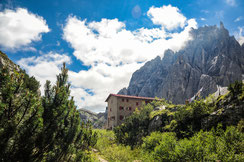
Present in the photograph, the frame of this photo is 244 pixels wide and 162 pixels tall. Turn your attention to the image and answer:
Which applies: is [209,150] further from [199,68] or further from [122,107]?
[199,68]

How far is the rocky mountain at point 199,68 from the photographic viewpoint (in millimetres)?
75875

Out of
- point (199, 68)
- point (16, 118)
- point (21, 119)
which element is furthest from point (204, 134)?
point (199, 68)

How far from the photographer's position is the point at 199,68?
90938 mm

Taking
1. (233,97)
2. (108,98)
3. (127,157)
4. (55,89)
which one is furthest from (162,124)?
(108,98)

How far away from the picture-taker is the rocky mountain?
7588 cm

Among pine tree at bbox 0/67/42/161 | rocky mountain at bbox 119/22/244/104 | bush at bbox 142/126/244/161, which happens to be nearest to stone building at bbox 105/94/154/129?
bush at bbox 142/126/244/161

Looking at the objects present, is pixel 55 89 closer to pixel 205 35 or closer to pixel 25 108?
pixel 25 108

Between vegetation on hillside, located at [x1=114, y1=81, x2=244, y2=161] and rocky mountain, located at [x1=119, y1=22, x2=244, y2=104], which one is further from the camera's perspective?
rocky mountain, located at [x1=119, y1=22, x2=244, y2=104]

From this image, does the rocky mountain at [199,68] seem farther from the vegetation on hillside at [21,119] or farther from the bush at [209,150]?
the vegetation on hillside at [21,119]

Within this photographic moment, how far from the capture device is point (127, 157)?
566 inches

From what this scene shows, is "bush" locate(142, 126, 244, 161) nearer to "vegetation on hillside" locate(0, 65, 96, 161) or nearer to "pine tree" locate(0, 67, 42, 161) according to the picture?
"vegetation on hillside" locate(0, 65, 96, 161)

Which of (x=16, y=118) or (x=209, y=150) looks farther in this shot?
(x=209, y=150)

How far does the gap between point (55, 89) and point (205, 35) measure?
123847mm

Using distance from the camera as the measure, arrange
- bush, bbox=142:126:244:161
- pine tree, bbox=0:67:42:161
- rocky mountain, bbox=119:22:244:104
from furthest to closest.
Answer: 1. rocky mountain, bbox=119:22:244:104
2. bush, bbox=142:126:244:161
3. pine tree, bbox=0:67:42:161
